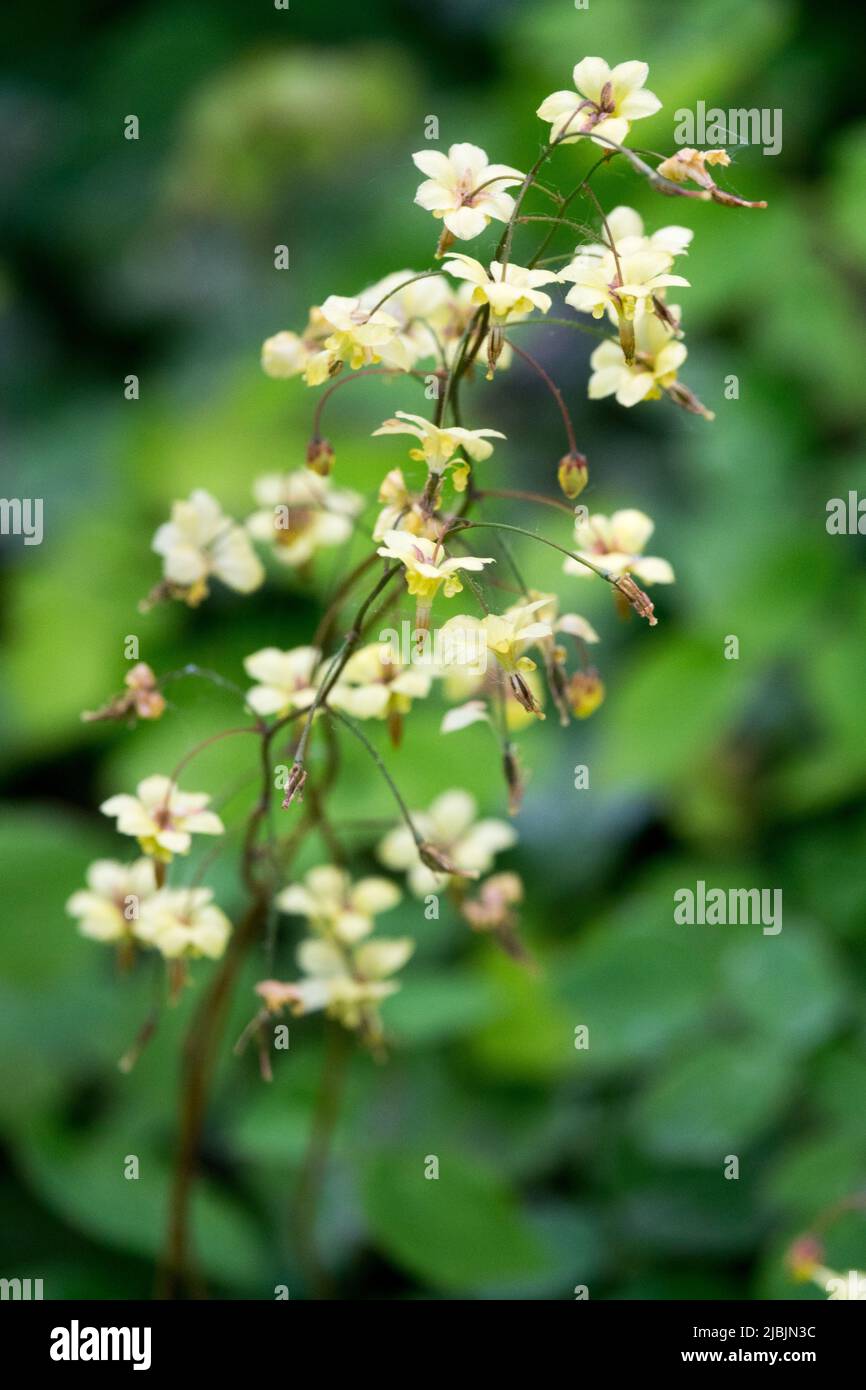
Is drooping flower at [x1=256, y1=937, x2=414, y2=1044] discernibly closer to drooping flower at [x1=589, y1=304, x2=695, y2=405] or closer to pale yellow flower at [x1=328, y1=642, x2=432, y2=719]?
pale yellow flower at [x1=328, y1=642, x2=432, y2=719]

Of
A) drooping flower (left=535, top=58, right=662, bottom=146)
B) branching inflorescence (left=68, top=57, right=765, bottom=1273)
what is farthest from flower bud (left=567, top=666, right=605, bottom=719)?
drooping flower (left=535, top=58, right=662, bottom=146)

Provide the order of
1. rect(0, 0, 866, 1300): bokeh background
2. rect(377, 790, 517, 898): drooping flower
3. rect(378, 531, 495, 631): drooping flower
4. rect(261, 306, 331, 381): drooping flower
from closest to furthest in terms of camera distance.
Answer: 1. rect(378, 531, 495, 631): drooping flower
2. rect(261, 306, 331, 381): drooping flower
3. rect(377, 790, 517, 898): drooping flower
4. rect(0, 0, 866, 1300): bokeh background

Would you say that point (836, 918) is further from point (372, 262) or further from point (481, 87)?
point (481, 87)

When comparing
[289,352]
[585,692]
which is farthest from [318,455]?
[585,692]

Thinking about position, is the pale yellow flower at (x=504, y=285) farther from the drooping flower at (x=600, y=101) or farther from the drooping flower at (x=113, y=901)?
the drooping flower at (x=113, y=901)

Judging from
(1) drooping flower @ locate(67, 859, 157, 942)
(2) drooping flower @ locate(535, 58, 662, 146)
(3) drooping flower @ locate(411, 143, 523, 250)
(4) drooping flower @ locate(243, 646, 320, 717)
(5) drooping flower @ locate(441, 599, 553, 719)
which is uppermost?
(2) drooping flower @ locate(535, 58, 662, 146)

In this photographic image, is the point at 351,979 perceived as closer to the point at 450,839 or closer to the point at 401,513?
the point at 450,839

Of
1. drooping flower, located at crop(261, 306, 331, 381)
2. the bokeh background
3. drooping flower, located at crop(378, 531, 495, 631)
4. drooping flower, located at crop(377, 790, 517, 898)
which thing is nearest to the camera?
drooping flower, located at crop(378, 531, 495, 631)

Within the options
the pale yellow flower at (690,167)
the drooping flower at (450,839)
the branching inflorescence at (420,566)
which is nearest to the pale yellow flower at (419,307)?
the branching inflorescence at (420,566)
